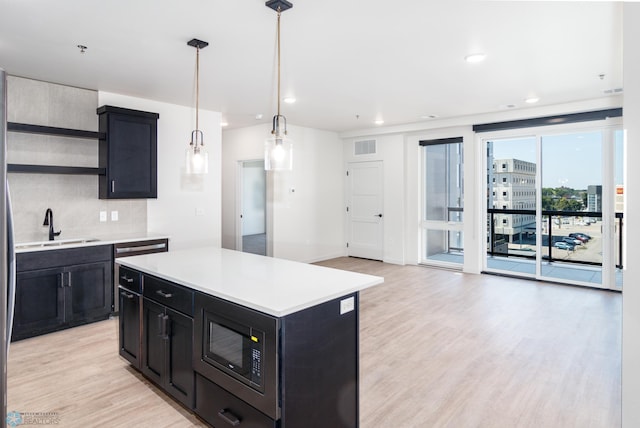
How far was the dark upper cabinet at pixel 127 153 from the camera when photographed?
14.3ft

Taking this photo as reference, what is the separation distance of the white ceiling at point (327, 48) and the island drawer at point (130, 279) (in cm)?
188

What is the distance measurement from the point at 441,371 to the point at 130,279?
8.26 feet

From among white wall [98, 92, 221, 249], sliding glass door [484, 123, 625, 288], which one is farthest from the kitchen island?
sliding glass door [484, 123, 625, 288]

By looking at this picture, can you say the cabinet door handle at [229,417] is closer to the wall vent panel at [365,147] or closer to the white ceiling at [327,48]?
the white ceiling at [327,48]

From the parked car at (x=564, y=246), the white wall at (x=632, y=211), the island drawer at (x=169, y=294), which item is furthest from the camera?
the parked car at (x=564, y=246)

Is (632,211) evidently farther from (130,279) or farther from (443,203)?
(443,203)

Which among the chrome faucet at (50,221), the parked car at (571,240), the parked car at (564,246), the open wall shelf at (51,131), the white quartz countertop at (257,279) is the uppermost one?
the open wall shelf at (51,131)

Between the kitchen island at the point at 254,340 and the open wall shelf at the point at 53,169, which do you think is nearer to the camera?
the kitchen island at the point at 254,340

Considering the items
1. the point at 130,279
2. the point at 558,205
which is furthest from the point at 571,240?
the point at 130,279

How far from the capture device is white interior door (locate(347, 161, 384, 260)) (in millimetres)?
7723

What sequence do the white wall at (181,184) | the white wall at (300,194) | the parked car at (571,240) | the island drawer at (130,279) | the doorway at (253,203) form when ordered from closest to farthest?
the island drawer at (130,279) → the white wall at (181,184) → the parked car at (571,240) → the white wall at (300,194) → the doorway at (253,203)

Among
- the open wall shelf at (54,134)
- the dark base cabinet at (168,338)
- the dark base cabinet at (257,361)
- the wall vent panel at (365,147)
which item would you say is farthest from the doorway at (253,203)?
the dark base cabinet at (257,361)

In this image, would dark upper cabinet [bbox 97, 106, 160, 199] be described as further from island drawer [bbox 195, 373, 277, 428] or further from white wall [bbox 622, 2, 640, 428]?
white wall [bbox 622, 2, 640, 428]

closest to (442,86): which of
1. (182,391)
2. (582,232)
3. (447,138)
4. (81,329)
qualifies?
(447,138)
